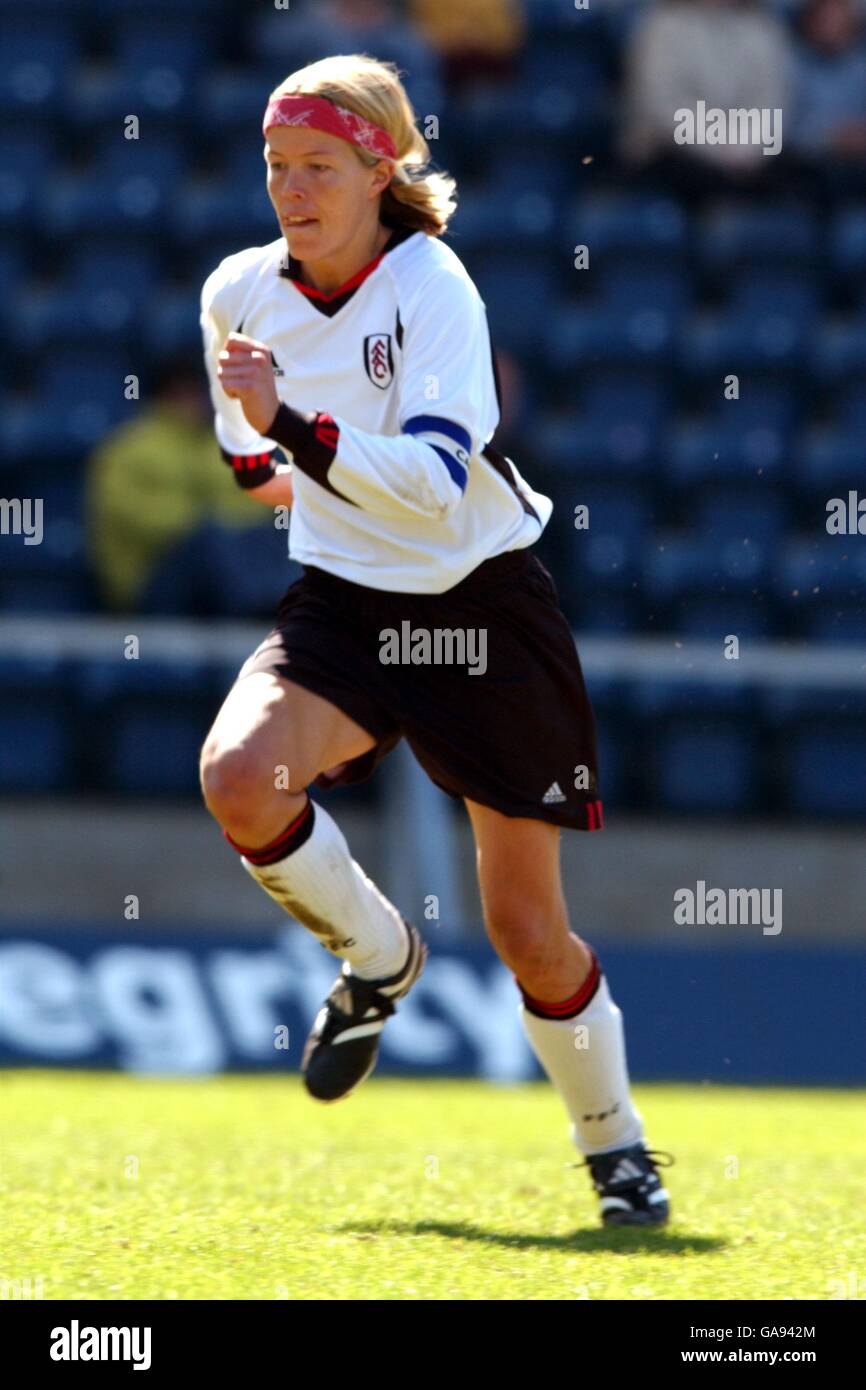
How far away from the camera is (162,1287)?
3.39m

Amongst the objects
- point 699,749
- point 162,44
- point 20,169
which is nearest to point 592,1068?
point 699,749

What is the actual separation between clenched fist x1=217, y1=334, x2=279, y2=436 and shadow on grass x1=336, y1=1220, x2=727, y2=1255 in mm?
1468

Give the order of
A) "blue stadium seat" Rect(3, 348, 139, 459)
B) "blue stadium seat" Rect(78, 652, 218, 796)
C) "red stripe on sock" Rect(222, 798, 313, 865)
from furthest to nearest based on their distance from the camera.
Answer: "blue stadium seat" Rect(3, 348, 139, 459)
"blue stadium seat" Rect(78, 652, 218, 796)
"red stripe on sock" Rect(222, 798, 313, 865)

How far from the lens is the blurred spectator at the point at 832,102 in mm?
Result: 10648

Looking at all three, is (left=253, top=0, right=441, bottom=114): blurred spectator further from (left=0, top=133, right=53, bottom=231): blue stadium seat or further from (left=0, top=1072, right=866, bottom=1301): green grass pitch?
(left=0, top=1072, right=866, bottom=1301): green grass pitch

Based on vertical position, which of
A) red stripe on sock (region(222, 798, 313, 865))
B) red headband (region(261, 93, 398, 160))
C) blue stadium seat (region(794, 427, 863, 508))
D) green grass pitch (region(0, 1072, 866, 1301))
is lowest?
green grass pitch (region(0, 1072, 866, 1301))

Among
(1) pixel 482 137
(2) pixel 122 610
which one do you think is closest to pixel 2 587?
(2) pixel 122 610

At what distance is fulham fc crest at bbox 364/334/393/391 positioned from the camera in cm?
414

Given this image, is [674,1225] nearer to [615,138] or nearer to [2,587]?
[2,587]

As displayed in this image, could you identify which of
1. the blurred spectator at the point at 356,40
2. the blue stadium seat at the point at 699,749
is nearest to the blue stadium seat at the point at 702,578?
the blue stadium seat at the point at 699,749

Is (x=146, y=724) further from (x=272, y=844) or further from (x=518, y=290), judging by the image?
(x=272, y=844)

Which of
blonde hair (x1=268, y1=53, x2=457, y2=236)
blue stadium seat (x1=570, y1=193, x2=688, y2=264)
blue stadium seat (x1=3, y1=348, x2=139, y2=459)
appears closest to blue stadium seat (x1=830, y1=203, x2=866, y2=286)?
blue stadium seat (x1=570, y1=193, x2=688, y2=264)

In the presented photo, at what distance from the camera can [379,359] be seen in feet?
13.6

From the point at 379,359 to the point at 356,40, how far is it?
6.45m
